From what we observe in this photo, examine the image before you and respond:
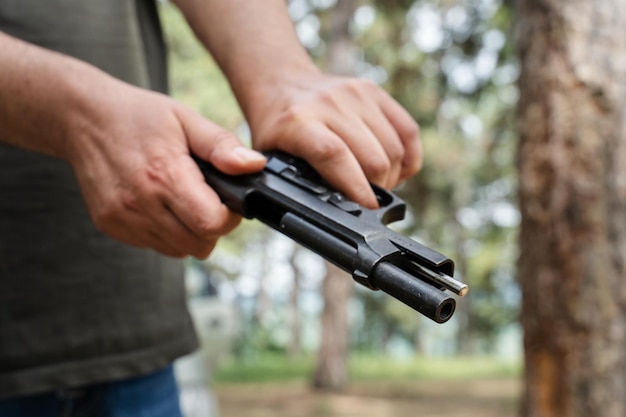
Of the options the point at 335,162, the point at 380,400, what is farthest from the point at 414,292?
the point at 380,400

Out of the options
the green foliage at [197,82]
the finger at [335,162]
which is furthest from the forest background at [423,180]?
the finger at [335,162]

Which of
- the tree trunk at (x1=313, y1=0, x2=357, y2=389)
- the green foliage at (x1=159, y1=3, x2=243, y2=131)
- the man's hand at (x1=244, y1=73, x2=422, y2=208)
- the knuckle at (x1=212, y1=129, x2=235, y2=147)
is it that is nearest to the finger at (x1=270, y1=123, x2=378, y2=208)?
the man's hand at (x1=244, y1=73, x2=422, y2=208)

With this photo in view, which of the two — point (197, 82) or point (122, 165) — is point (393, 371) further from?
point (122, 165)

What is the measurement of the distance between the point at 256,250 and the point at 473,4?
1797 cm

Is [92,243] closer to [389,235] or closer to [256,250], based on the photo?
[389,235]

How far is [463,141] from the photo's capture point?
65.0 feet

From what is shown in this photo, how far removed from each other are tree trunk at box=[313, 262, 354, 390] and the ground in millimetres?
360

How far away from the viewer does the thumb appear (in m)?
1.00

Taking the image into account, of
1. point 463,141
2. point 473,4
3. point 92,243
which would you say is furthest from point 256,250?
point 92,243

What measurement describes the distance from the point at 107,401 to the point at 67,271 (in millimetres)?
226

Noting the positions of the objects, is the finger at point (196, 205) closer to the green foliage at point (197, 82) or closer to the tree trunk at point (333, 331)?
the tree trunk at point (333, 331)

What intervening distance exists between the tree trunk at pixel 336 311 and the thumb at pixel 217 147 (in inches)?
421

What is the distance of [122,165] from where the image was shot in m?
0.99

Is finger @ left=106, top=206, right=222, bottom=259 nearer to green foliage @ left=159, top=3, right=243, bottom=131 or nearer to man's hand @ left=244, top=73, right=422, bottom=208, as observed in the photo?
man's hand @ left=244, top=73, right=422, bottom=208
